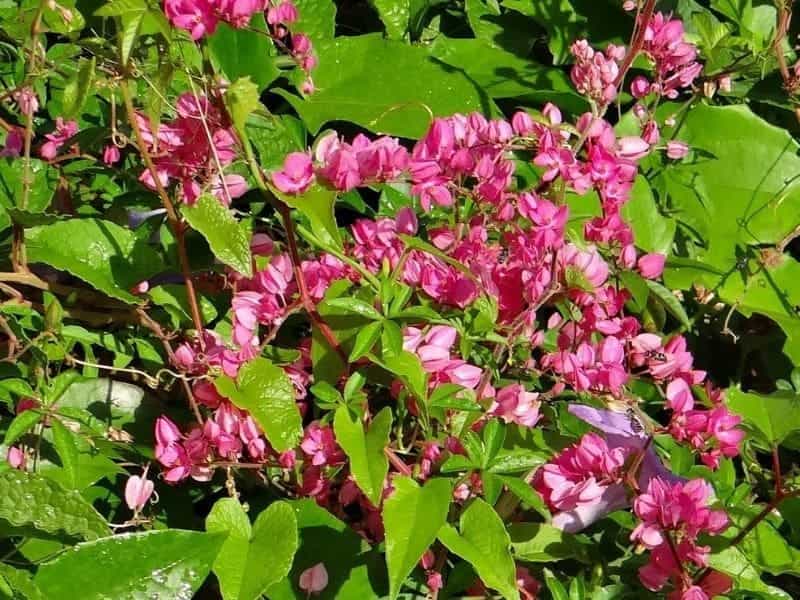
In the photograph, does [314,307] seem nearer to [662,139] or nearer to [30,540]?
[30,540]

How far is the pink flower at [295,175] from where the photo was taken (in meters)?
0.78

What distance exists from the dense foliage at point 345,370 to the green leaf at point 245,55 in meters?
0.17

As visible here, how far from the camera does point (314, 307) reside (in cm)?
84

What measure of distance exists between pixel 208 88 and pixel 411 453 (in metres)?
0.32

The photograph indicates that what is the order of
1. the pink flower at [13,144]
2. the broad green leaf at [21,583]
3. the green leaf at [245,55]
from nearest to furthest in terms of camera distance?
the broad green leaf at [21,583]
the pink flower at [13,144]
the green leaf at [245,55]

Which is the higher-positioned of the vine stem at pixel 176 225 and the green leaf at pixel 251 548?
the vine stem at pixel 176 225

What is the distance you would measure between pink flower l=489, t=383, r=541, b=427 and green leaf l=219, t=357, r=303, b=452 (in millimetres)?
160

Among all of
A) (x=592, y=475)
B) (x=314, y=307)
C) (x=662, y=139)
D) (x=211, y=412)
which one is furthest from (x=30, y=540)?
(x=662, y=139)

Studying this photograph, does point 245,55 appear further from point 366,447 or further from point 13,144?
point 366,447

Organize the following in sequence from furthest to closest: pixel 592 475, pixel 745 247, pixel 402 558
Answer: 1. pixel 745 247
2. pixel 592 475
3. pixel 402 558

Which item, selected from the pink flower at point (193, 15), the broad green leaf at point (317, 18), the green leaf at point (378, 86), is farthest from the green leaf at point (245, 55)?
the pink flower at point (193, 15)

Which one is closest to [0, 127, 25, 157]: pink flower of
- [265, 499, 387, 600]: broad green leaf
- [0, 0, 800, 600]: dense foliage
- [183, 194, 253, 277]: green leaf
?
[0, 0, 800, 600]: dense foliage

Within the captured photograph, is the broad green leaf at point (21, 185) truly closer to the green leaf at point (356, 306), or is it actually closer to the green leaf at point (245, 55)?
the green leaf at point (245, 55)

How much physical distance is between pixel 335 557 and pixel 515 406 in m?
0.19
